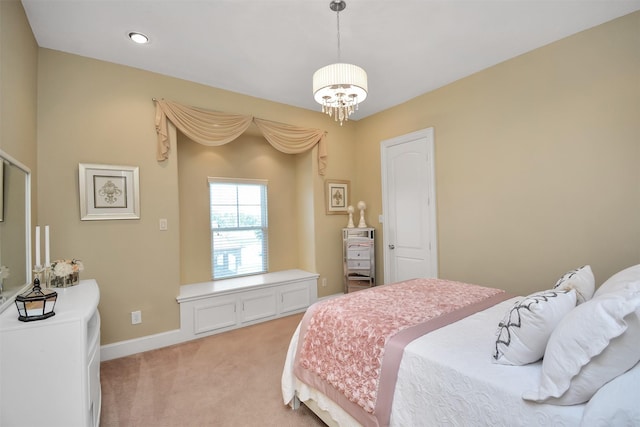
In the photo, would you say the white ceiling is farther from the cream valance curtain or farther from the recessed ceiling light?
the cream valance curtain

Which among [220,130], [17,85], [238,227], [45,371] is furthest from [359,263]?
[17,85]

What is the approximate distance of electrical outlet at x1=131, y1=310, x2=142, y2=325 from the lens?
9.60 ft

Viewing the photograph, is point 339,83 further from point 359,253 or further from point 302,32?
point 359,253

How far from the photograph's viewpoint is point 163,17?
7.40 feet

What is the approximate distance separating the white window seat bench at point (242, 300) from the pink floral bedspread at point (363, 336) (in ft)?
5.68

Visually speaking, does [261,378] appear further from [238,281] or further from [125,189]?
[125,189]

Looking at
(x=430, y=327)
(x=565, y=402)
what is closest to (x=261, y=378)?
(x=430, y=327)

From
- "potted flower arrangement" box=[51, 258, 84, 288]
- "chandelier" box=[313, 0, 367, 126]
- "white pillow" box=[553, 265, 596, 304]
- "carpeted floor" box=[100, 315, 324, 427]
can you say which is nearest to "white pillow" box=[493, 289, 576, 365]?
"white pillow" box=[553, 265, 596, 304]

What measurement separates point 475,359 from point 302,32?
256cm

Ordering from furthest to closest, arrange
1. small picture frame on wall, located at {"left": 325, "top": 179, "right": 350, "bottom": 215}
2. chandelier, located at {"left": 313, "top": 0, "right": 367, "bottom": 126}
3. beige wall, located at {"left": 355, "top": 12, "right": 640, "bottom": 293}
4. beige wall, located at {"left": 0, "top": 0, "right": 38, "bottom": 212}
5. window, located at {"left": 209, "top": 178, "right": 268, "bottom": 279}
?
small picture frame on wall, located at {"left": 325, "top": 179, "right": 350, "bottom": 215} → window, located at {"left": 209, "top": 178, "right": 268, "bottom": 279} → beige wall, located at {"left": 355, "top": 12, "right": 640, "bottom": 293} → chandelier, located at {"left": 313, "top": 0, "right": 367, "bottom": 126} → beige wall, located at {"left": 0, "top": 0, "right": 38, "bottom": 212}

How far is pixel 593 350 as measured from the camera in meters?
0.97

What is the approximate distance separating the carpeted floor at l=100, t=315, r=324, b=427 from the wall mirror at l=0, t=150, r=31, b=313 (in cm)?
105

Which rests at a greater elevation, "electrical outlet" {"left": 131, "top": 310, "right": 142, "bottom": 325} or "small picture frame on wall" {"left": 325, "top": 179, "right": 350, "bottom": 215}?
"small picture frame on wall" {"left": 325, "top": 179, "right": 350, "bottom": 215}

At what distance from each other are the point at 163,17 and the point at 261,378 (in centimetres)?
295
